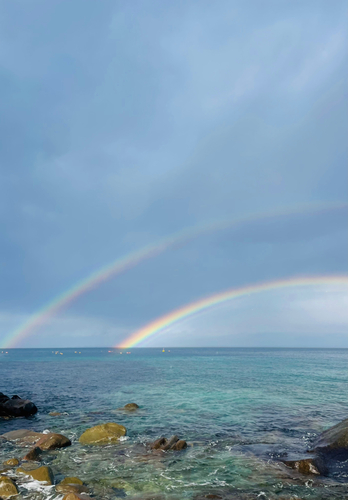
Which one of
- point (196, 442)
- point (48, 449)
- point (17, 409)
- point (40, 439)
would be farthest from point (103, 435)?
point (17, 409)

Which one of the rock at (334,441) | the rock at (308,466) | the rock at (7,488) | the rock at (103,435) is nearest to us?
the rock at (7,488)

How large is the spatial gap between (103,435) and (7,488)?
8881 mm

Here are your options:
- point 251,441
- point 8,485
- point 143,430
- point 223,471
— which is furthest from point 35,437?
point 251,441

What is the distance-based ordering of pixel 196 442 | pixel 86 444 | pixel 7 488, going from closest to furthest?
pixel 7 488 → pixel 86 444 → pixel 196 442

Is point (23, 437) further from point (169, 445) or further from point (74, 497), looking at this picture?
point (74, 497)

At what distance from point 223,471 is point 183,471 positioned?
2.08 m

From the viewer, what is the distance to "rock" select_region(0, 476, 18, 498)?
42.5 ft

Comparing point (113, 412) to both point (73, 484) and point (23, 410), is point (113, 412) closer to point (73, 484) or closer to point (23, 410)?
point (23, 410)

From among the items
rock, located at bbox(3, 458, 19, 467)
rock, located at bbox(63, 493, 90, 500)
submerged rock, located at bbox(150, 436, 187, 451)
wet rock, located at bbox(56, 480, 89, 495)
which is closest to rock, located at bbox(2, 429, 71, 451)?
rock, located at bbox(3, 458, 19, 467)

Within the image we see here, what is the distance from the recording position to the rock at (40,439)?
19578 millimetres

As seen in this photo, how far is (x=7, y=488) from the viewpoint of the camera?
13.1 m

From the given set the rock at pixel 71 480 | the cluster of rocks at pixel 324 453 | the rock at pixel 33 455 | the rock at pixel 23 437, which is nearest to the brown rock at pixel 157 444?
the rock at pixel 71 480

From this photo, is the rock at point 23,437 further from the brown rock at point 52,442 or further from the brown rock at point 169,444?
the brown rock at point 169,444

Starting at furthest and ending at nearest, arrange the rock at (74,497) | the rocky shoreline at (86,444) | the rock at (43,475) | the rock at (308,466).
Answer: the rock at (308,466)
the rock at (43,475)
the rocky shoreline at (86,444)
the rock at (74,497)
